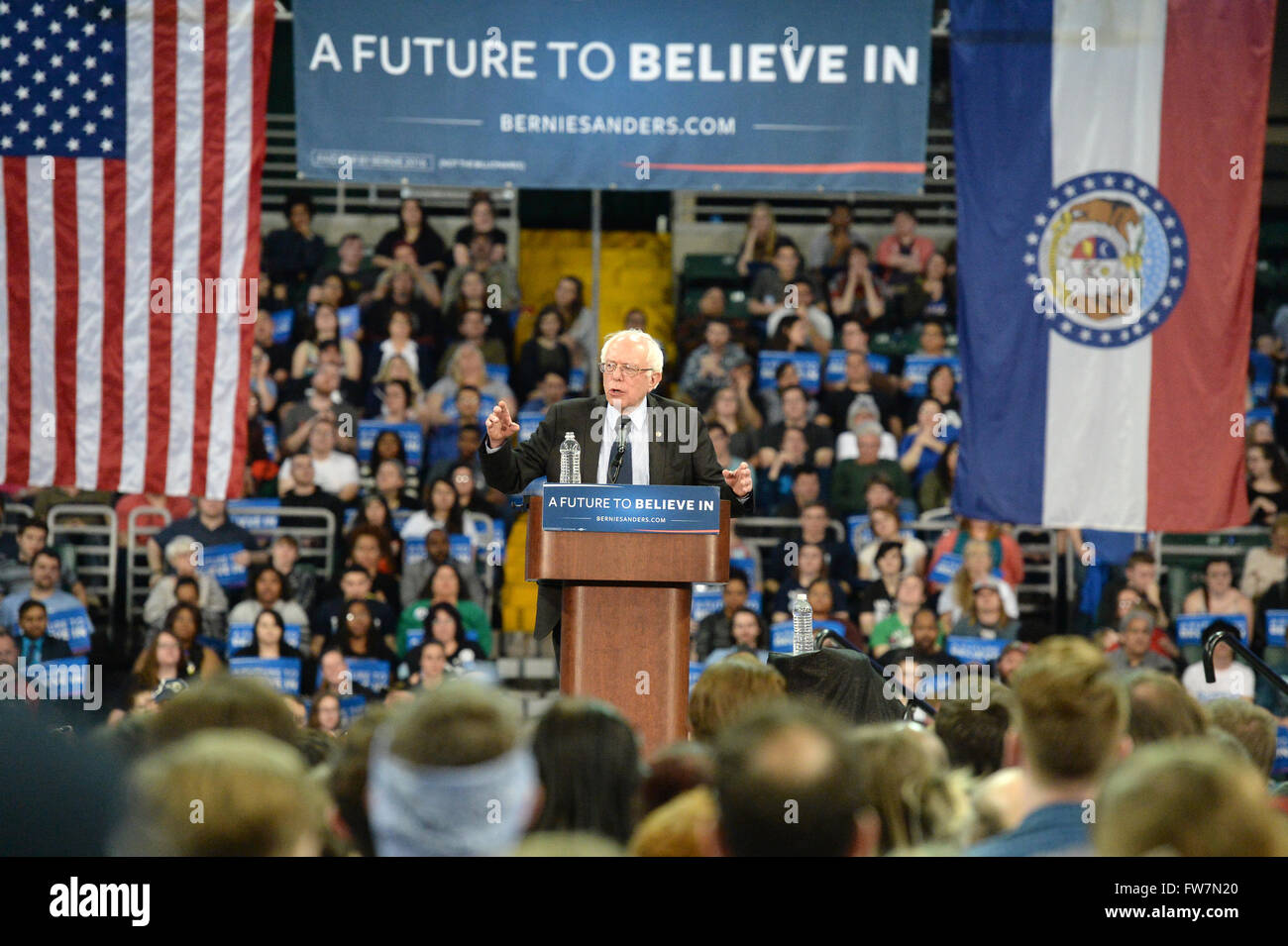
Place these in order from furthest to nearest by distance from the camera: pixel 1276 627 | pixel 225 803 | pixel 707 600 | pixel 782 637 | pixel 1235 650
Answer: pixel 707 600 < pixel 1276 627 < pixel 782 637 < pixel 1235 650 < pixel 225 803

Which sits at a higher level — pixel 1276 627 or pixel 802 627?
pixel 802 627

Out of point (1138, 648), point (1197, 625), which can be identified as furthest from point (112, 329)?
point (1197, 625)

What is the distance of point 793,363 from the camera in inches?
434

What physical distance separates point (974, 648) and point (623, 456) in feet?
12.6

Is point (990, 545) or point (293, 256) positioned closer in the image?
point (990, 545)

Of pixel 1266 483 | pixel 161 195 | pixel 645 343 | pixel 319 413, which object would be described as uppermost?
pixel 161 195

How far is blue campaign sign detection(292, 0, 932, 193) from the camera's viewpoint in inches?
309

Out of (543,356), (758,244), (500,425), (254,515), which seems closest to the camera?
(500,425)

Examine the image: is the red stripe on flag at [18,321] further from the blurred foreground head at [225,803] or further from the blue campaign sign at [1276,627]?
the blue campaign sign at [1276,627]

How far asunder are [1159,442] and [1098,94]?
175cm

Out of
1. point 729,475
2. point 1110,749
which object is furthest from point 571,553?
point 1110,749

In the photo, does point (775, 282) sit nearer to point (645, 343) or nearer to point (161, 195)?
point (161, 195)

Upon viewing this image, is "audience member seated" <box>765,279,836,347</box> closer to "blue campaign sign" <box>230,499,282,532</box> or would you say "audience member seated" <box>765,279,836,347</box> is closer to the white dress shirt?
"blue campaign sign" <box>230,499,282,532</box>

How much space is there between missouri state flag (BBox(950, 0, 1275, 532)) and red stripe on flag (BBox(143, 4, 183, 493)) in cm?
390
